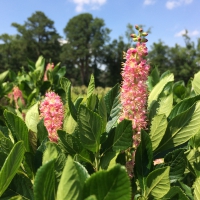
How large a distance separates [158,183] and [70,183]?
447 millimetres

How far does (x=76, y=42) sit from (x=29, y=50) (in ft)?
31.9

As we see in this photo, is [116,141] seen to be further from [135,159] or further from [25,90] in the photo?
[25,90]

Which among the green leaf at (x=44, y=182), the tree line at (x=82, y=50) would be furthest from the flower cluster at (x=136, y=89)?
the tree line at (x=82, y=50)

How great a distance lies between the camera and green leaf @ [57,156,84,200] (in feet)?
2.15

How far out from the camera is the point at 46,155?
91cm

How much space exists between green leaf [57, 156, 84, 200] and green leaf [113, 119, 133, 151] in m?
0.39

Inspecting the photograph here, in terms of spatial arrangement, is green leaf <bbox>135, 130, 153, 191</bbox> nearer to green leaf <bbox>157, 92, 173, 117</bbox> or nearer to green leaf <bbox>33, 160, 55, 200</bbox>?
green leaf <bbox>157, 92, 173, 117</bbox>

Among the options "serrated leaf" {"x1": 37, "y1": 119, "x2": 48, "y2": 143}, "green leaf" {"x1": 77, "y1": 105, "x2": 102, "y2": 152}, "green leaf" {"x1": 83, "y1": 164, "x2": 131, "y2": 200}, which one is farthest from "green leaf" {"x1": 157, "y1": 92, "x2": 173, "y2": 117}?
"green leaf" {"x1": 83, "y1": 164, "x2": 131, "y2": 200}

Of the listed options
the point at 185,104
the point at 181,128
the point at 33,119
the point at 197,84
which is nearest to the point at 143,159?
the point at 181,128

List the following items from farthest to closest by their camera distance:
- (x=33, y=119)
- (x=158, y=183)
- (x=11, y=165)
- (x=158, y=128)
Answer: (x=33, y=119)
(x=158, y=128)
(x=158, y=183)
(x=11, y=165)

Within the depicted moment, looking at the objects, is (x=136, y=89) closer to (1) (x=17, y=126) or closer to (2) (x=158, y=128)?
(2) (x=158, y=128)

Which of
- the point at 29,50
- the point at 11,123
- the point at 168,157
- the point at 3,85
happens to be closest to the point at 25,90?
the point at 3,85

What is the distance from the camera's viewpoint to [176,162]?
42.9 inches

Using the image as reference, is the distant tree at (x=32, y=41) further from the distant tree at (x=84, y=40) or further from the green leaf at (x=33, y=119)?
the green leaf at (x=33, y=119)
